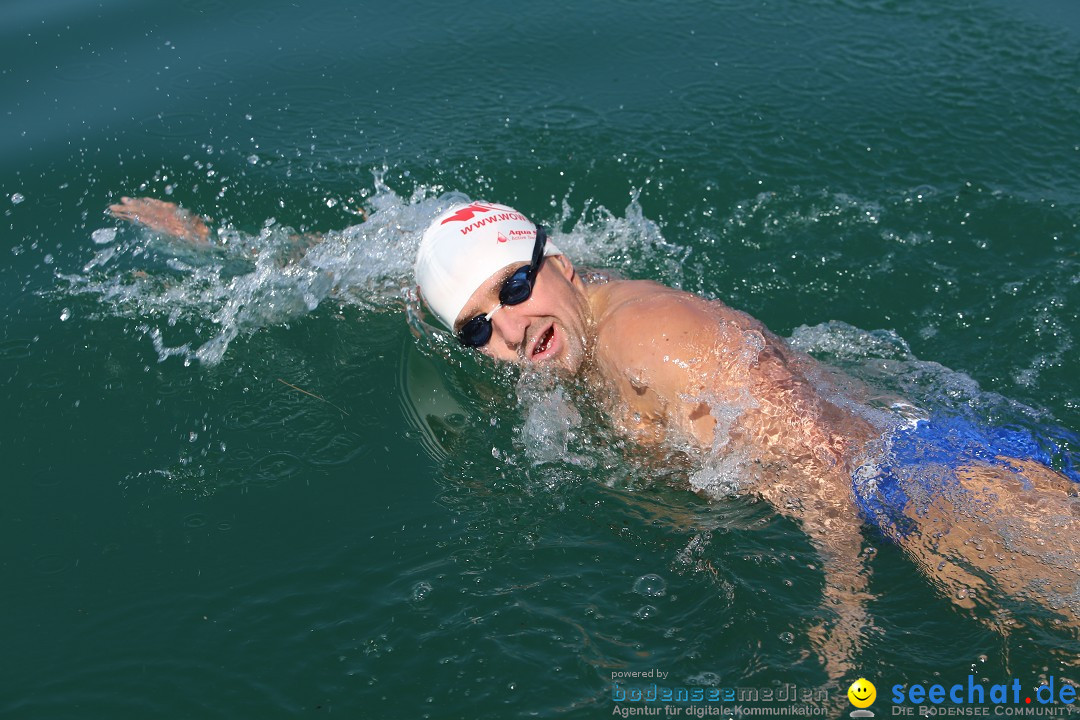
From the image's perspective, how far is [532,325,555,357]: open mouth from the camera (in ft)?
16.0

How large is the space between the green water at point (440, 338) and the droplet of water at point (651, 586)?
16 millimetres

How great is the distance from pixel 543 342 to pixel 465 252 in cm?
62

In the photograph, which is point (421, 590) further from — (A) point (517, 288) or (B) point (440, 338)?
(B) point (440, 338)

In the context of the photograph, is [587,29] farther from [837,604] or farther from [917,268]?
[837,604]

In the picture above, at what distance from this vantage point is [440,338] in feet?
19.2

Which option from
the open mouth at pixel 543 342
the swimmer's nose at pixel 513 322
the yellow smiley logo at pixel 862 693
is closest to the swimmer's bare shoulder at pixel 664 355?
the open mouth at pixel 543 342

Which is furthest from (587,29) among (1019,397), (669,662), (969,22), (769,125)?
(669,662)

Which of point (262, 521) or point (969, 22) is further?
point (969, 22)

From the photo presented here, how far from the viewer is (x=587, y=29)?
9047mm

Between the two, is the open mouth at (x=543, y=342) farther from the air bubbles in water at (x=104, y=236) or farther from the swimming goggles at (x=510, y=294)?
the air bubbles in water at (x=104, y=236)

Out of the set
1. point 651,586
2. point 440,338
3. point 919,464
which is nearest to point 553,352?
point 440,338

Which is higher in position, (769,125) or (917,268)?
(769,125)

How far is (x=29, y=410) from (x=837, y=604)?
448cm

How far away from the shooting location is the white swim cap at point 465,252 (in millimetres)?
4859
